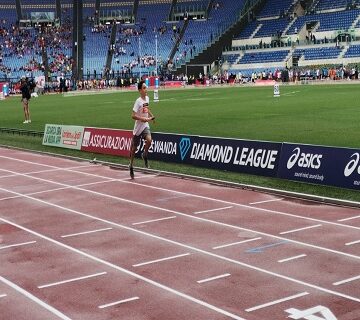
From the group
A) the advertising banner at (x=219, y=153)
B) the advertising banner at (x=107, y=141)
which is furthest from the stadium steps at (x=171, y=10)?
the advertising banner at (x=219, y=153)

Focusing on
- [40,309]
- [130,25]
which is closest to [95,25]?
[130,25]

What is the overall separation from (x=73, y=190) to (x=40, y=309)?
751 centimetres

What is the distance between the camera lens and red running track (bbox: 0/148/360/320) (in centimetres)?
696

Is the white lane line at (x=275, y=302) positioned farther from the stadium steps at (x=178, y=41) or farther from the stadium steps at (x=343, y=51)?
the stadium steps at (x=178, y=41)

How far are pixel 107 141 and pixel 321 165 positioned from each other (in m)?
8.71

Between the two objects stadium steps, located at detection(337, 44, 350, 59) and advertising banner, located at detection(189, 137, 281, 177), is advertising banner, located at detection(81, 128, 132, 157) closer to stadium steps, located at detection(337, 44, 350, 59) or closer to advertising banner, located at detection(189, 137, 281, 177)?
advertising banner, located at detection(189, 137, 281, 177)

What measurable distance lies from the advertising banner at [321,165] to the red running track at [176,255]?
1233 millimetres

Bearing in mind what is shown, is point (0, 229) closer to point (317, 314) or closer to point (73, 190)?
point (73, 190)

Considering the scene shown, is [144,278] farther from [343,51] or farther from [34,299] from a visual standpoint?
[343,51]

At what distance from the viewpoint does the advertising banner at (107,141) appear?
64.1ft

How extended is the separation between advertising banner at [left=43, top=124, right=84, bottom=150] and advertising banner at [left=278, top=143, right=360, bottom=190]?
944cm

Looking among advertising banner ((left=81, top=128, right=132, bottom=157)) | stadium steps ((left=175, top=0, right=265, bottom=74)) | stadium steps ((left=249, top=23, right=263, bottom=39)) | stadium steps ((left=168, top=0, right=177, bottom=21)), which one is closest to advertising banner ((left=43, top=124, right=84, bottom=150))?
advertising banner ((left=81, top=128, right=132, bottom=157))

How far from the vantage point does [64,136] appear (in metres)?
22.9

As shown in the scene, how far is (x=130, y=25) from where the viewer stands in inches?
3351
